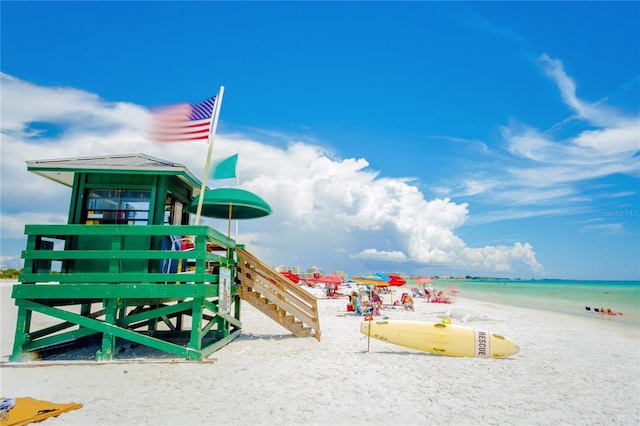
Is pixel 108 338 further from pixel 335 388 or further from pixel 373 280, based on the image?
pixel 373 280

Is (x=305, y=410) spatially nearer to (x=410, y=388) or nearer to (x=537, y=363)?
(x=410, y=388)

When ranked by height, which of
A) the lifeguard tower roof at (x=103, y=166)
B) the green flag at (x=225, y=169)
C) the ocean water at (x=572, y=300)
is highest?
the green flag at (x=225, y=169)

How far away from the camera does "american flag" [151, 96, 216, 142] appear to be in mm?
9922

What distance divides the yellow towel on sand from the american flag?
6.41 meters

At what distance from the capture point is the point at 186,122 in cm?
1003

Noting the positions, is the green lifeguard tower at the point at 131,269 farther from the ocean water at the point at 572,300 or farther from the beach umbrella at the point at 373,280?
the ocean water at the point at 572,300

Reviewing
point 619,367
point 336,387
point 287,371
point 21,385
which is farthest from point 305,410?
point 619,367

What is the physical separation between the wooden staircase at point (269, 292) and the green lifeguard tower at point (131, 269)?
0.10ft

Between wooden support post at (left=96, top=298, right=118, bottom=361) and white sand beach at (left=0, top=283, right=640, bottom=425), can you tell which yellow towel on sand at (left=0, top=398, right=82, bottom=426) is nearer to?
white sand beach at (left=0, top=283, right=640, bottom=425)

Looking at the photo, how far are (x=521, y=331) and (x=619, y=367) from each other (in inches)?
231

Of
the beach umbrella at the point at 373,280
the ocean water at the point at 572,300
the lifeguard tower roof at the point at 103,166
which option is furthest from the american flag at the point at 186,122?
the ocean water at the point at 572,300

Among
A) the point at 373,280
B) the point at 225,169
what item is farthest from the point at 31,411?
the point at 373,280

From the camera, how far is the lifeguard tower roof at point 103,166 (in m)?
8.98

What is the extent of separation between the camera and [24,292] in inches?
320
